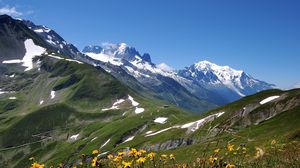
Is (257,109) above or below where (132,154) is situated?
above

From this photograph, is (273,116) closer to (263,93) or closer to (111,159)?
(263,93)

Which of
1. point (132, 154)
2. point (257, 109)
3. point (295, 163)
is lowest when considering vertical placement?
point (295, 163)

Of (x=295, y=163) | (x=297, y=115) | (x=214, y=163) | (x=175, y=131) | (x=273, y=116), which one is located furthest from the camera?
(x=175, y=131)

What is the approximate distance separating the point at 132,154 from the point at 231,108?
124641 mm

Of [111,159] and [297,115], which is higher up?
[297,115]

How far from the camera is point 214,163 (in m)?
6.88

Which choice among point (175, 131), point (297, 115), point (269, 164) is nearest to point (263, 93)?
point (175, 131)

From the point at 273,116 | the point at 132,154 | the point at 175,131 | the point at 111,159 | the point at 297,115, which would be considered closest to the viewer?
the point at 132,154

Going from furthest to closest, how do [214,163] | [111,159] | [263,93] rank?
[263,93] < [111,159] < [214,163]

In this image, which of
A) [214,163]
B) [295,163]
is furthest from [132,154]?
[295,163]

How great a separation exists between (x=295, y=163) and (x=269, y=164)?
3.18 feet

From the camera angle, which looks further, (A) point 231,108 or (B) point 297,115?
(A) point 231,108

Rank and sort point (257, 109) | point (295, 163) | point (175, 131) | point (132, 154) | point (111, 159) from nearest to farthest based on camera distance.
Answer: point (132, 154) → point (295, 163) → point (111, 159) → point (257, 109) → point (175, 131)

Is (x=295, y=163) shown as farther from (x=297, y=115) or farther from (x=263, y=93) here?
(x=263, y=93)
